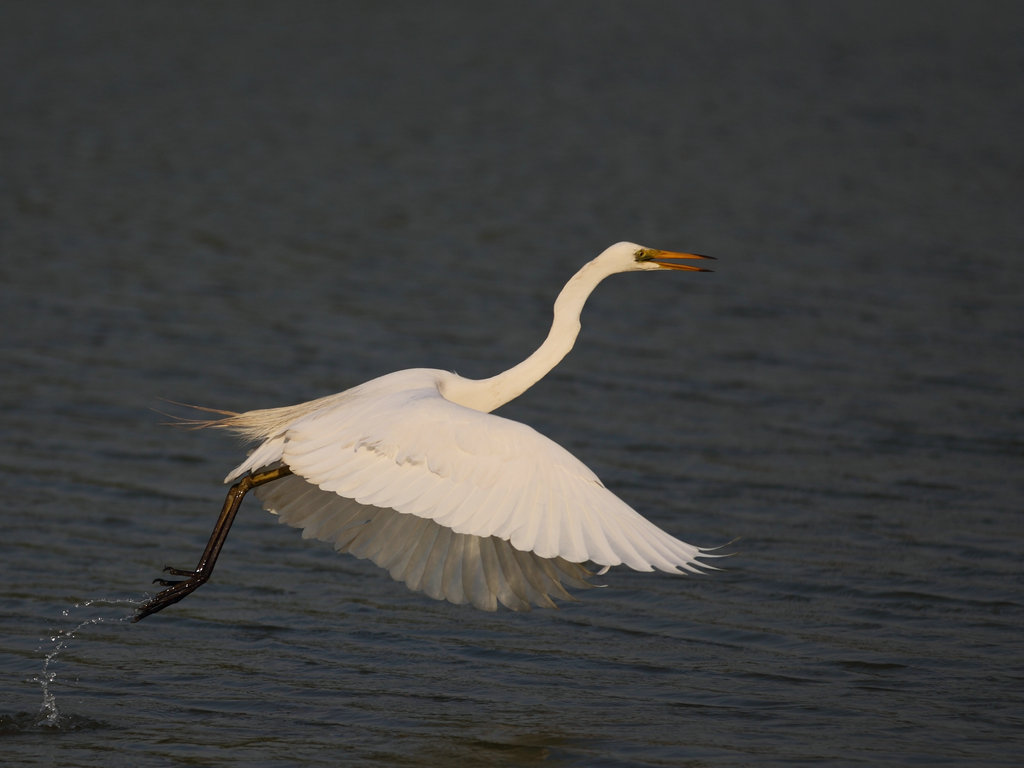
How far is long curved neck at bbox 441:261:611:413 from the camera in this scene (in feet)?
22.0

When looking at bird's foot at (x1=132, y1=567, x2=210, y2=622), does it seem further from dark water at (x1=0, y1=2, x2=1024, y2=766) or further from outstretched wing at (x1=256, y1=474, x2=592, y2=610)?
outstretched wing at (x1=256, y1=474, x2=592, y2=610)

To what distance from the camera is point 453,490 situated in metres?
5.43

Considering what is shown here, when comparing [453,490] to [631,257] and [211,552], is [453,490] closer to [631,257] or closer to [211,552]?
[211,552]

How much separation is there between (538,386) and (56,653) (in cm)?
503

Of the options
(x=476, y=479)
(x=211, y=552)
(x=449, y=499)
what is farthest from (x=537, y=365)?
(x=211, y=552)

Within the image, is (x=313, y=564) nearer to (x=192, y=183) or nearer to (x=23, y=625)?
(x=23, y=625)

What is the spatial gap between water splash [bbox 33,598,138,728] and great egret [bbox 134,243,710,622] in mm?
487

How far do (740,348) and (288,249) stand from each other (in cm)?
502

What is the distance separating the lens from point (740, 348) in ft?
38.3

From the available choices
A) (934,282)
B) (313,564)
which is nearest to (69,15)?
(934,282)

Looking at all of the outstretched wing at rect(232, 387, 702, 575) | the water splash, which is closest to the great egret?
the outstretched wing at rect(232, 387, 702, 575)

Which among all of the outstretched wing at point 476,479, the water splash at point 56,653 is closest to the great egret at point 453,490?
the outstretched wing at point 476,479

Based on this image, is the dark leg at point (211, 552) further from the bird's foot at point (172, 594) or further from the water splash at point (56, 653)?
the water splash at point (56, 653)

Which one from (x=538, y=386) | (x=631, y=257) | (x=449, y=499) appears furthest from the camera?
(x=538, y=386)
